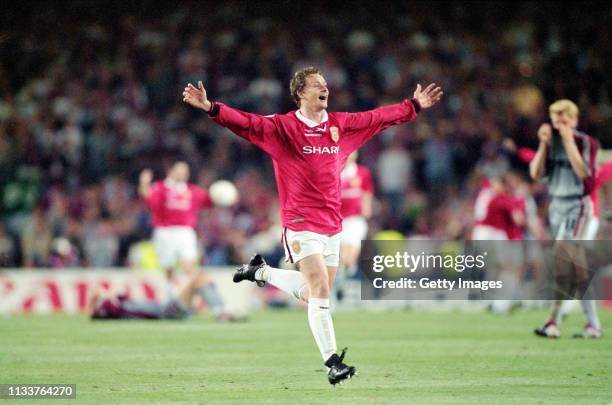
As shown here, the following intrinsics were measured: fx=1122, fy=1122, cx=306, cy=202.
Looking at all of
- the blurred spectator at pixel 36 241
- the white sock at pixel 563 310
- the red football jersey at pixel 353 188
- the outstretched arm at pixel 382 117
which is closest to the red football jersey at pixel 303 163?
the outstretched arm at pixel 382 117

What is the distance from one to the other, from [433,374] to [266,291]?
468 inches

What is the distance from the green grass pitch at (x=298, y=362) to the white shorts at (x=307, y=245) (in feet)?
3.37

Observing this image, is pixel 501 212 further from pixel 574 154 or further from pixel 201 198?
pixel 574 154

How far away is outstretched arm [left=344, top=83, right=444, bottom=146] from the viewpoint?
9.50 metres

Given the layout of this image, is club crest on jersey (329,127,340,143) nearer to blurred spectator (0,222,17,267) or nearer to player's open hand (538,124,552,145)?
player's open hand (538,124,552,145)

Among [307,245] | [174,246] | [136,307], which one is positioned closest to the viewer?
[307,245]

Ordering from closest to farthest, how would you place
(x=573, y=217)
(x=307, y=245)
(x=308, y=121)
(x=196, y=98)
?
(x=196, y=98)
(x=307, y=245)
(x=308, y=121)
(x=573, y=217)

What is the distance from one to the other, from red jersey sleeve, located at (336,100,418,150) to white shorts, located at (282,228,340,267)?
33.9 inches

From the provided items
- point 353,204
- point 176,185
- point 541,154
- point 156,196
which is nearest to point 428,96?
point 541,154

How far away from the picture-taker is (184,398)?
8.05 metres

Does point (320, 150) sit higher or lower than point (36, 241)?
lower

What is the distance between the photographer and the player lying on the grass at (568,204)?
12953mm

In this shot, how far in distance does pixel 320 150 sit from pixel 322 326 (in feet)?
4.72

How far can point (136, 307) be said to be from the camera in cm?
1742
